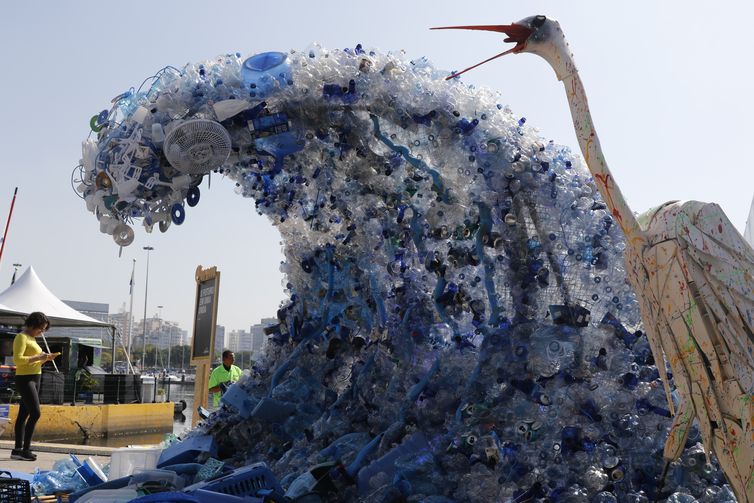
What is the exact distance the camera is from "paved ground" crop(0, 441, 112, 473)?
7.48m

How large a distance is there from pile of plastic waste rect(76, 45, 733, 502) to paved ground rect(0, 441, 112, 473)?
1796 mm

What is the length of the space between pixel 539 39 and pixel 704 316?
1.74 metres

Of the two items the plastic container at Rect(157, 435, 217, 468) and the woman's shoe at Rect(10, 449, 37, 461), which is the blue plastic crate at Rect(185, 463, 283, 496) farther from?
the woman's shoe at Rect(10, 449, 37, 461)

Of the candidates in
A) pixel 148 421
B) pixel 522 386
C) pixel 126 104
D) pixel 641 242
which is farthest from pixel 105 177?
pixel 148 421

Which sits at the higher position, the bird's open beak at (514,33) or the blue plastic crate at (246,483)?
the bird's open beak at (514,33)

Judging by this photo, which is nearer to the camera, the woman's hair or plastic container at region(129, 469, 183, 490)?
plastic container at region(129, 469, 183, 490)

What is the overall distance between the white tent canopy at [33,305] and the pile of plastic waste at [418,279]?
12.7 metres

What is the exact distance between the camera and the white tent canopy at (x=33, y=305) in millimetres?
18109

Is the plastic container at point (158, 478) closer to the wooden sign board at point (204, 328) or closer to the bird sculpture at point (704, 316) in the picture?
the bird sculpture at point (704, 316)

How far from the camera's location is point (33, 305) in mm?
A: 18578

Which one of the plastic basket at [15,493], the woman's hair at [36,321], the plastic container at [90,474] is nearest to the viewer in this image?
the plastic basket at [15,493]

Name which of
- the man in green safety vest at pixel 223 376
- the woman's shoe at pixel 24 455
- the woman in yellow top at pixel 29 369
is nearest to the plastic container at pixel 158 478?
the woman in yellow top at pixel 29 369

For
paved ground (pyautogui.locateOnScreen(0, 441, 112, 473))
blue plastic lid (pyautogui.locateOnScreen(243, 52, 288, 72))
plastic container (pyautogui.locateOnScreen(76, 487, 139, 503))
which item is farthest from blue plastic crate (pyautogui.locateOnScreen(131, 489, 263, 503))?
paved ground (pyautogui.locateOnScreen(0, 441, 112, 473))

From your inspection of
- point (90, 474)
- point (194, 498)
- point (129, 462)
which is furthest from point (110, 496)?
point (129, 462)
